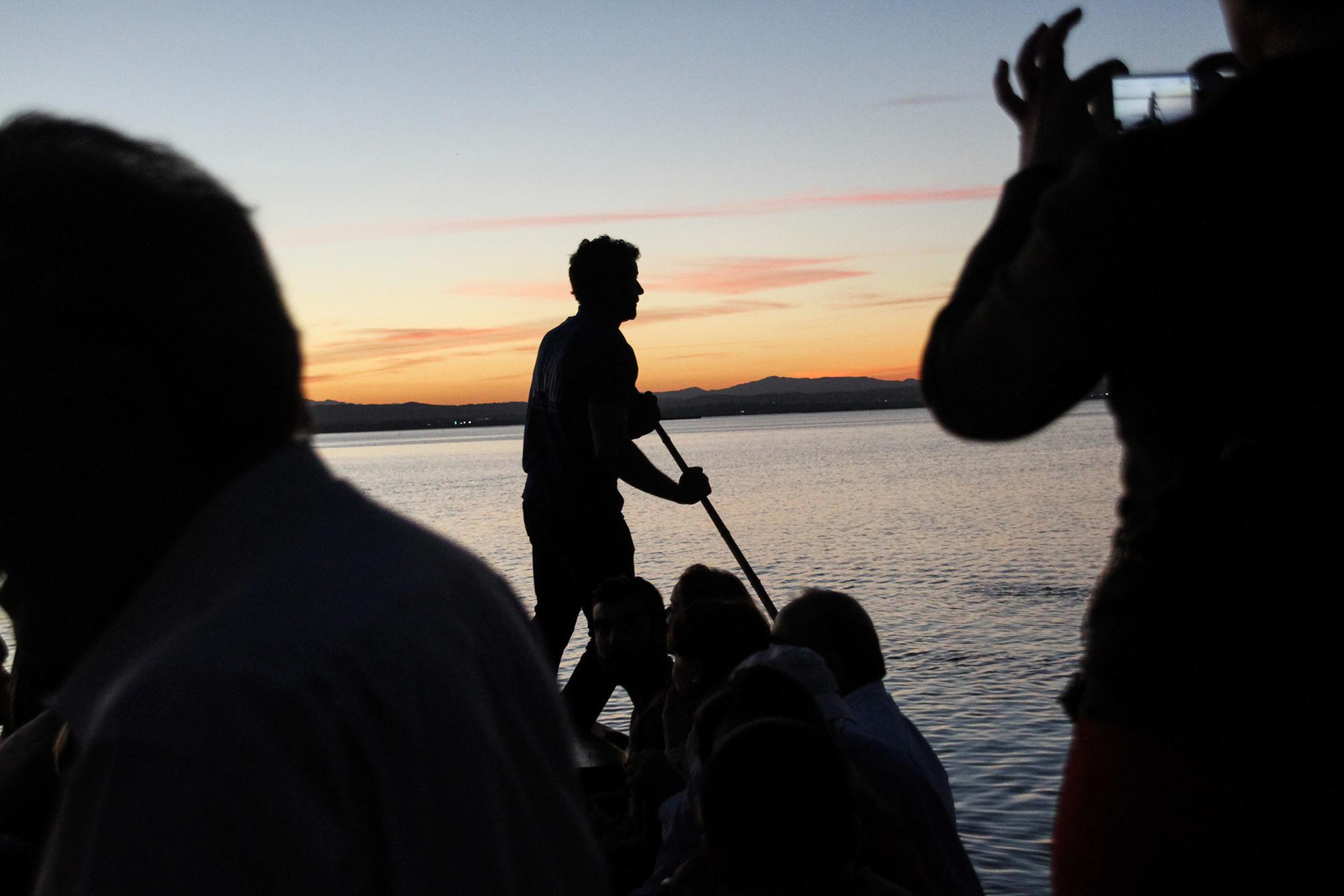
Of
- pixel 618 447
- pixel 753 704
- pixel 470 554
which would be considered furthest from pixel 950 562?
pixel 470 554

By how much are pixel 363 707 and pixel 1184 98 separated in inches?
49.6

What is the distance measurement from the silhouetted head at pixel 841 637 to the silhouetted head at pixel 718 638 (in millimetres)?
141

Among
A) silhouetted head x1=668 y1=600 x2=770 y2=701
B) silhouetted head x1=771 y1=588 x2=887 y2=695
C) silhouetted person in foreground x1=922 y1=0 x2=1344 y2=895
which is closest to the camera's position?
silhouetted person in foreground x1=922 y1=0 x2=1344 y2=895

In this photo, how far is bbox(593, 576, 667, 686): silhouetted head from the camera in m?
4.64

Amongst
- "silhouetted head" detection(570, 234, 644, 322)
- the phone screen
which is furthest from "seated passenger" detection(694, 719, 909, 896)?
"silhouetted head" detection(570, 234, 644, 322)

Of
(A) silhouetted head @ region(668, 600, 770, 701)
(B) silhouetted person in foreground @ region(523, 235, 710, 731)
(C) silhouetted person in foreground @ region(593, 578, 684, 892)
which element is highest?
(B) silhouetted person in foreground @ region(523, 235, 710, 731)

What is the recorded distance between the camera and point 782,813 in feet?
7.33

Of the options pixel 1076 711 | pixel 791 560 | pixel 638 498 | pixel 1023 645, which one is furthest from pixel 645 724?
pixel 638 498

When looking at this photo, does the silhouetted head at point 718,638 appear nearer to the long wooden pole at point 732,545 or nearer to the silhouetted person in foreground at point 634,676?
the silhouetted person in foreground at point 634,676

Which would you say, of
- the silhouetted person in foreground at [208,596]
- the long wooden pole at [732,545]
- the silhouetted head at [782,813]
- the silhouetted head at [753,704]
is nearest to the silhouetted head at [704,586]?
the long wooden pole at [732,545]

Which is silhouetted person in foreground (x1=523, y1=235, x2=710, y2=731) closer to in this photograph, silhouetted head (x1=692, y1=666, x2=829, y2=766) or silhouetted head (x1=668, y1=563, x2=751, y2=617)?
silhouetted head (x1=668, y1=563, x2=751, y2=617)

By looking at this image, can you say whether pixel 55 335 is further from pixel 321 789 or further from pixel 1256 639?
pixel 1256 639

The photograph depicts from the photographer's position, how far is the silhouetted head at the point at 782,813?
223 cm

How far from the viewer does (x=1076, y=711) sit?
1437 millimetres
